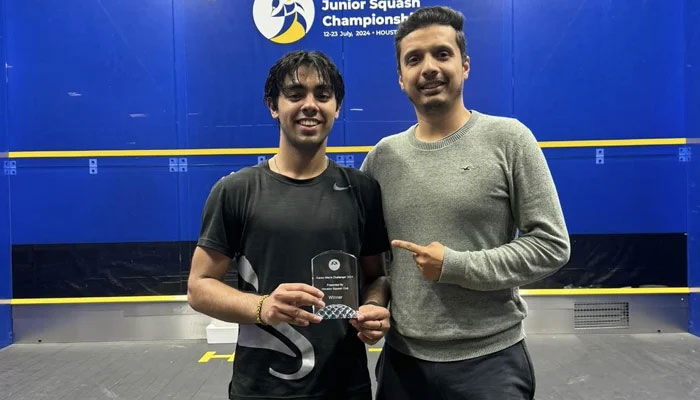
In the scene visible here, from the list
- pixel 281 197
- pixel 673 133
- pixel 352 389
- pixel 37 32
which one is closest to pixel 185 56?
pixel 37 32

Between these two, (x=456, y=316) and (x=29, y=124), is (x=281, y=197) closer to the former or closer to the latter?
(x=456, y=316)

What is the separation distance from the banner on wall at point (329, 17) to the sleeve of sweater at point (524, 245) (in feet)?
11.3

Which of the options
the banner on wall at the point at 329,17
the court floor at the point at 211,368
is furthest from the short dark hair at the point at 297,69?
the banner on wall at the point at 329,17

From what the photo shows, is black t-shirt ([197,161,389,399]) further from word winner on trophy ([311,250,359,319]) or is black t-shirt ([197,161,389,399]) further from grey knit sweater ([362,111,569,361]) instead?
grey knit sweater ([362,111,569,361])

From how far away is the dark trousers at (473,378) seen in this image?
54.0 inches

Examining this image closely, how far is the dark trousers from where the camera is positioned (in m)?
1.37

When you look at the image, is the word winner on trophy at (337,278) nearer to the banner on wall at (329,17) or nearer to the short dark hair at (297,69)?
the short dark hair at (297,69)

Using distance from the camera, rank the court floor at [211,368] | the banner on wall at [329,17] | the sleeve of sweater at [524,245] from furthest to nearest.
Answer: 1. the banner on wall at [329,17]
2. the court floor at [211,368]
3. the sleeve of sweater at [524,245]

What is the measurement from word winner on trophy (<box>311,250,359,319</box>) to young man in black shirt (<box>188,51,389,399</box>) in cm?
3

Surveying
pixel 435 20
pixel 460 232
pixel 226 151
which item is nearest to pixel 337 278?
pixel 460 232

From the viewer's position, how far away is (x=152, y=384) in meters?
Answer: 3.54

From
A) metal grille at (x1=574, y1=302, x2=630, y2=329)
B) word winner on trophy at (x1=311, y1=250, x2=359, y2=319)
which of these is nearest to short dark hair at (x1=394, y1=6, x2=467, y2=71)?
word winner on trophy at (x1=311, y1=250, x2=359, y2=319)

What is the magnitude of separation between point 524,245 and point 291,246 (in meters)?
0.65

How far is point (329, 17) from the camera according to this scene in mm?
4547
